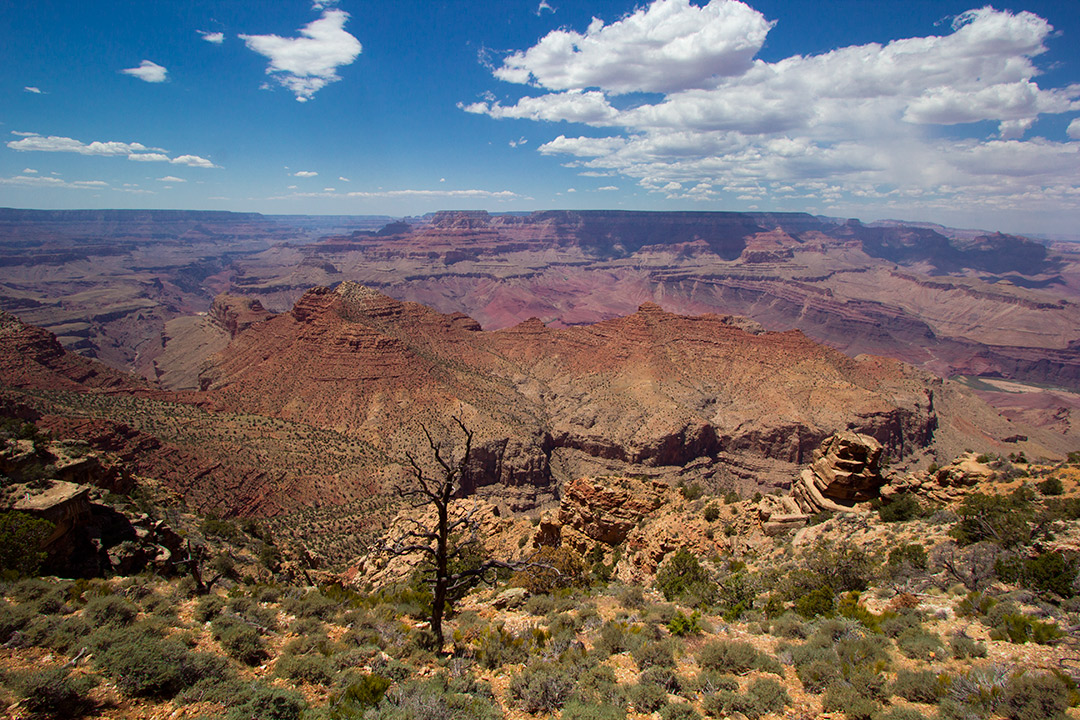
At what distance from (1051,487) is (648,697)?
19.1m

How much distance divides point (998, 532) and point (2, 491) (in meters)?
35.5

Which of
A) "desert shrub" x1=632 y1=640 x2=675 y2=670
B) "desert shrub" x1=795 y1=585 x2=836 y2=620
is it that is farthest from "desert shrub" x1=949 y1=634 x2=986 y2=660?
"desert shrub" x1=632 y1=640 x2=675 y2=670

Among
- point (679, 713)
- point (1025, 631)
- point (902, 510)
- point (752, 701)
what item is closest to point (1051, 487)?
point (902, 510)

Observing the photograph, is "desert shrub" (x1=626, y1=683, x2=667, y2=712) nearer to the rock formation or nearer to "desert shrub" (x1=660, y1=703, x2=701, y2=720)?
"desert shrub" (x1=660, y1=703, x2=701, y2=720)

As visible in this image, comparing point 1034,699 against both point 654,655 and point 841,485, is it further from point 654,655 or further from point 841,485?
point 841,485

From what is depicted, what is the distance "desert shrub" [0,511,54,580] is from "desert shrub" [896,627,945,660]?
24.3 meters

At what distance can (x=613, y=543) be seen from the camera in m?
25.5

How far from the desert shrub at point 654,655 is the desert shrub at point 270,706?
7.70m

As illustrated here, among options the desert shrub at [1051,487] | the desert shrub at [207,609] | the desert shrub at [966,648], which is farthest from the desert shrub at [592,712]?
the desert shrub at [1051,487]

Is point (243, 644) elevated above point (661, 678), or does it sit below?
above

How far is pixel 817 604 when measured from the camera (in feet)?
49.9

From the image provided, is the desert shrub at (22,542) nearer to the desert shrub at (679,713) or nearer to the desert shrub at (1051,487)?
the desert shrub at (679,713)

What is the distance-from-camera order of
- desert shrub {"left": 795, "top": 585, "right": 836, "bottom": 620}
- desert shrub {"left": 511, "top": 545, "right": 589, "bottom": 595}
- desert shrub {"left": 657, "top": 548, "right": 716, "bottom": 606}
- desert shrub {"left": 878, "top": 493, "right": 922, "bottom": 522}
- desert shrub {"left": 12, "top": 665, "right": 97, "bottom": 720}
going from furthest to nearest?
1. desert shrub {"left": 878, "top": 493, "right": 922, "bottom": 522}
2. desert shrub {"left": 511, "top": 545, "right": 589, "bottom": 595}
3. desert shrub {"left": 657, "top": 548, "right": 716, "bottom": 606}
4. desert shrub {"left": 795, "top": 585, "right": 836, "bottom": 620}
5. desert shrub {"left": 12, "top": 665, "right": 97, "bottom": 720}

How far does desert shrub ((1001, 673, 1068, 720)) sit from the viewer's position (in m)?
8.23
